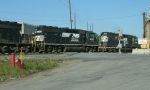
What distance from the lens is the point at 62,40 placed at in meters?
60.8

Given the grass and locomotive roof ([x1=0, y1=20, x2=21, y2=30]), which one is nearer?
the grass

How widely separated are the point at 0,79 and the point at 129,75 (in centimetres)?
577

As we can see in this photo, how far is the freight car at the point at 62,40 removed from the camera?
56.2 m

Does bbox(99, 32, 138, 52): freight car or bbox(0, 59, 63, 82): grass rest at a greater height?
bbox(99, 32, 138, 52): freight car

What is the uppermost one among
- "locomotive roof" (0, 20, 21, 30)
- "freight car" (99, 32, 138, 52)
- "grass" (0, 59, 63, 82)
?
"locomotive roof" (0, 20, 21, 30)

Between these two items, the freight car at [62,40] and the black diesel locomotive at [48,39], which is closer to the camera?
the black diesel locomotive at [48,39]

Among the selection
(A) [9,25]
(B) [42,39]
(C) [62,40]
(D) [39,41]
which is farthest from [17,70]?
(C) [62,40]

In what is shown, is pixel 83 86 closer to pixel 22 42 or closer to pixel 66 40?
pixel 22 42

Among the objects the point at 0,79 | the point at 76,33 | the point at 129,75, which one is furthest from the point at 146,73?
the point at 76,33

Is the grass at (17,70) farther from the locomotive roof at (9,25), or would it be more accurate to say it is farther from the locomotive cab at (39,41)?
the locomotive cab at (39,41)

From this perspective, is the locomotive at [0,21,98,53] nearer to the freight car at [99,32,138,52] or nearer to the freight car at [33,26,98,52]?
the freight car at [33,26,98,52]

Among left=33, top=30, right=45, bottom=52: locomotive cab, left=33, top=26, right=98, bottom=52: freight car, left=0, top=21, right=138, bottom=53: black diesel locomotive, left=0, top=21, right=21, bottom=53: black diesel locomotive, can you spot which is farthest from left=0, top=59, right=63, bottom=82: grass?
left=33, top=26, right=98, bottom=52: freight car

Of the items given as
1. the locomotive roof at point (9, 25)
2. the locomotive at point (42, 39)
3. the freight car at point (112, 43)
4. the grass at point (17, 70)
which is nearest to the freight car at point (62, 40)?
the locomotive at point (42, 39)

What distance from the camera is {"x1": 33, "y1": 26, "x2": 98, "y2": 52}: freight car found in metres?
56.2
